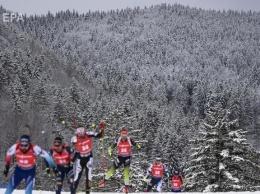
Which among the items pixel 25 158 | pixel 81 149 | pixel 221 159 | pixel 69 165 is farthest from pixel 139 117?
pixel 25 158

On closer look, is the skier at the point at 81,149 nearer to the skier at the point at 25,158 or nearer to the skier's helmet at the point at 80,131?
the skier's helmet at the point at 80,131

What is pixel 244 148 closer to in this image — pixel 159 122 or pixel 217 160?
pixel 217 160

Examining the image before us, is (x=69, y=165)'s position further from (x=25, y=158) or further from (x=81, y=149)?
(x=25, y=158)

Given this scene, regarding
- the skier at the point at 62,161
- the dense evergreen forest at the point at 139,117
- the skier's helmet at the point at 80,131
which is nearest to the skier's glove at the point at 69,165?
the skier at the point at 62,161

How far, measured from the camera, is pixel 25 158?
40.6 ft

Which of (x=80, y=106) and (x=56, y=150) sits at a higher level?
(x=56, y=150)

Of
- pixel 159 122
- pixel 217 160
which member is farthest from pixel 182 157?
pixel 217 160

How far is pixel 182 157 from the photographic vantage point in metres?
63.6

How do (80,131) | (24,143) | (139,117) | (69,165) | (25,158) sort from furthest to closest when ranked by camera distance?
1. (139,117)
2. (80,131)
3. (69,165)
4. (25,158)
5. (24,143)

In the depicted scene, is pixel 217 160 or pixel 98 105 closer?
pixel 217 160

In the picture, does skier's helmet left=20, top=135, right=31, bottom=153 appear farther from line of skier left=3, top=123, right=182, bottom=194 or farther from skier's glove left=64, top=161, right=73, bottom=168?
skier's glove left=64, top=161, right=73, bottom=168

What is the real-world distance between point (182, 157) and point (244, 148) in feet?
120

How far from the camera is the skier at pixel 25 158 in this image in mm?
12273

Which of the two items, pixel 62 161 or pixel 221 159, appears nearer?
pixel 62 161
